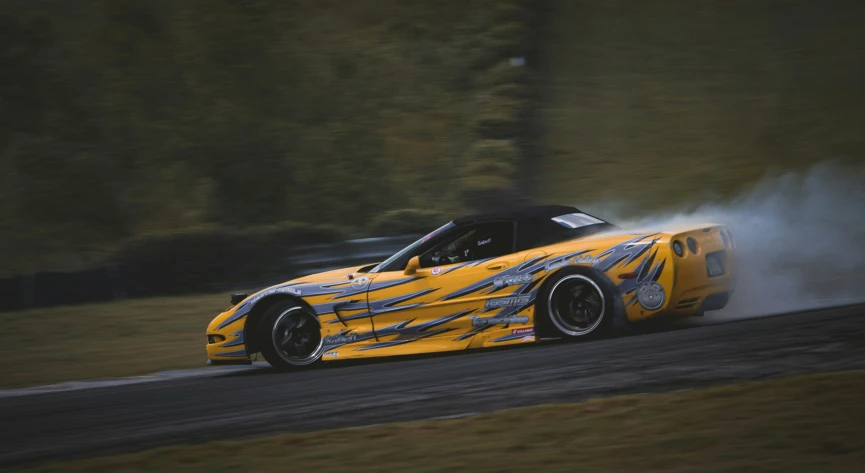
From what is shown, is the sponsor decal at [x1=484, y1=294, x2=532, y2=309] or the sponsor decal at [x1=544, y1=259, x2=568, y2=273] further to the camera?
the sponsor decal at [x1=484, y1=294, x2=532, y2=309]

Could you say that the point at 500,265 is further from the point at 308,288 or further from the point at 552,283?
the point at 308,288

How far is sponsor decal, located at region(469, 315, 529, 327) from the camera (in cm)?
866

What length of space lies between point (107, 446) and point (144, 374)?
3.89 metres

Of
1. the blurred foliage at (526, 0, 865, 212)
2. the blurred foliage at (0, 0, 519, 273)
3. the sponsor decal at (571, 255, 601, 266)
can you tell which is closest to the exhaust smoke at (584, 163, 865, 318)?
the sponsor decal at (571, 255, 601, 266)

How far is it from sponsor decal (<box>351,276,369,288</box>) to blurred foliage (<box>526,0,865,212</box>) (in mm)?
12382

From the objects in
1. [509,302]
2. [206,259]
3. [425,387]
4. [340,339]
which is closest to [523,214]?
[509,302]

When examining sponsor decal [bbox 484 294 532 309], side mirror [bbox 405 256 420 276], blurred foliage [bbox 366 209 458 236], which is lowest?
sponsor decal [bbox 484 294 532 309]

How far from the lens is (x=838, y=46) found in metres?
24.1

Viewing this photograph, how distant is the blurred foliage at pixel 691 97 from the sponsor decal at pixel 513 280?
12.4 m

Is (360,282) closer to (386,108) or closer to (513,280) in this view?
(513,280)

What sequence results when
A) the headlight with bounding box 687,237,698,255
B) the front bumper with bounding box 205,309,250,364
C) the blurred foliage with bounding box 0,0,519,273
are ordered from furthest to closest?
the blurred foliage with bounding box 0,0,519,273, the front bumper with bounding box 205,309,250,364, the headlight with bounding box 687,237,698,255

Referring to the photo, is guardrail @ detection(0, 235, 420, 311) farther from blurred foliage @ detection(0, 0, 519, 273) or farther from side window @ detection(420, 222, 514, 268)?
blurred foliage @ detection(0, 0, 519, 273)

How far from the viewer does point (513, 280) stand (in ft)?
28.4

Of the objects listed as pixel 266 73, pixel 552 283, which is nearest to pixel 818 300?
pixel 552 283
